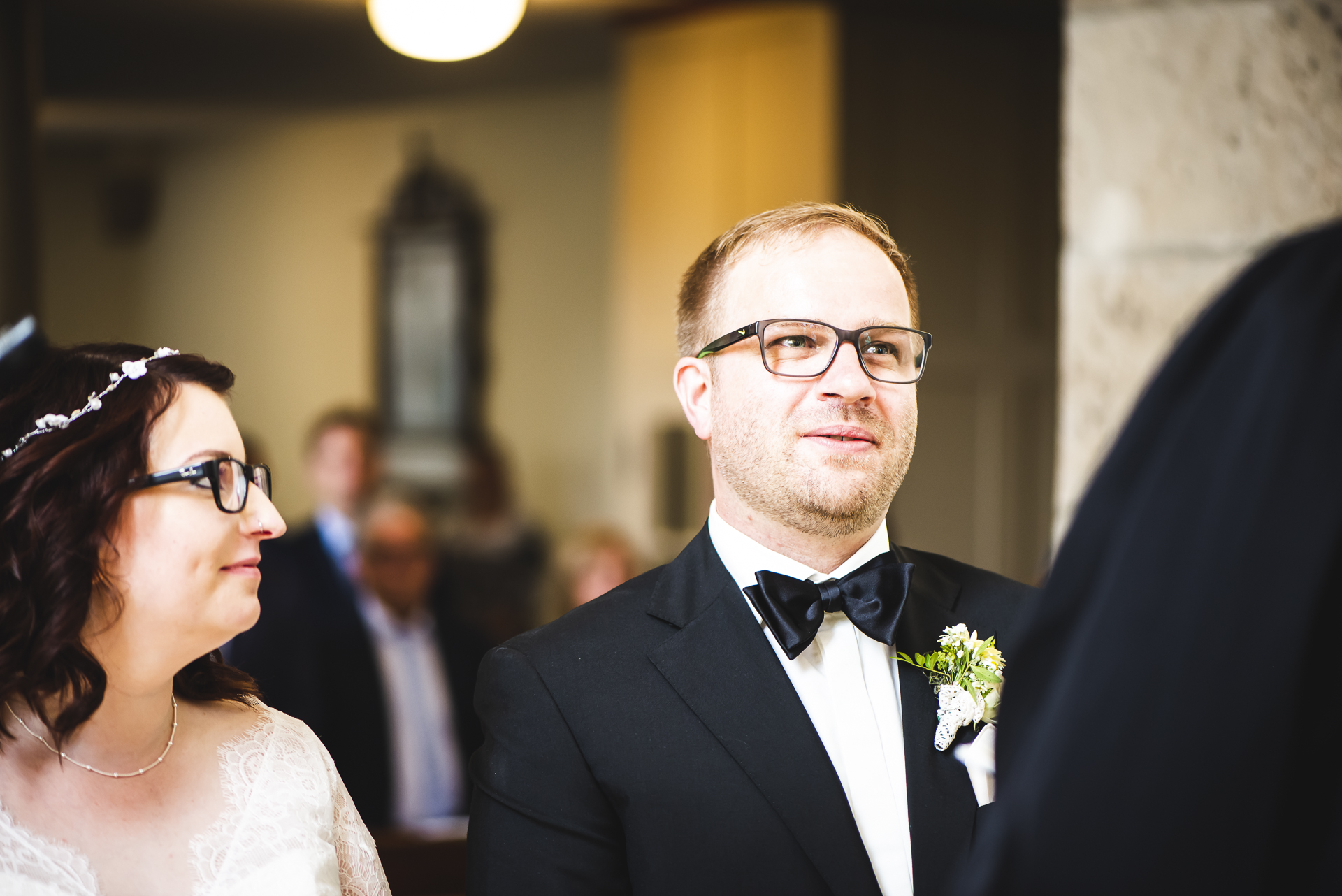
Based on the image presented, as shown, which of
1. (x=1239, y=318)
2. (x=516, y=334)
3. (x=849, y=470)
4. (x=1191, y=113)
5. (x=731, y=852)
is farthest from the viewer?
(x=516, y=334)

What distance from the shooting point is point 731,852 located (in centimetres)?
131

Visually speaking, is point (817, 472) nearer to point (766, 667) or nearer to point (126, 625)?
point (766, 667)

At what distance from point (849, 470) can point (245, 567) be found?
711 millimetres

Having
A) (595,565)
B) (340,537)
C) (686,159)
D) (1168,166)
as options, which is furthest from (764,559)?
(686,159)

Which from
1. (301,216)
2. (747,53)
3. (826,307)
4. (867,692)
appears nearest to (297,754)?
(867,692)

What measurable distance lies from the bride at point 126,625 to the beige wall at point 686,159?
13.6 ft

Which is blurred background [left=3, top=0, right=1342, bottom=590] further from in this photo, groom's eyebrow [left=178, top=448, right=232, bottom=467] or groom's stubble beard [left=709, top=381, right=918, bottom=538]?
groom's eyebrow [left=178, top=448, right=232, bottom=467]

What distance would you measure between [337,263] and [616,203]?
2.44m

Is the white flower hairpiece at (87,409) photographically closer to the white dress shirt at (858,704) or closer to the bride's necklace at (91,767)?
the bride's necklace at (91,767)

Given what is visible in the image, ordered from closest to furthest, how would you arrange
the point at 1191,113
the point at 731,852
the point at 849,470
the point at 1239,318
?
the point at 1239,318
the point at 731,852
the point at 849,470
the point at 1191,113

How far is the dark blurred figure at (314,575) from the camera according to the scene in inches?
136

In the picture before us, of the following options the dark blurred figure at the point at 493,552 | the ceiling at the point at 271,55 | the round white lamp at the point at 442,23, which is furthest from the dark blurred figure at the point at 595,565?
the ceiling at the point at 271,55

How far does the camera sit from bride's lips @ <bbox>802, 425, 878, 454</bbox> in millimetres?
1416

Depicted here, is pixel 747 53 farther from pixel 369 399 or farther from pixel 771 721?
pixel 771 721
